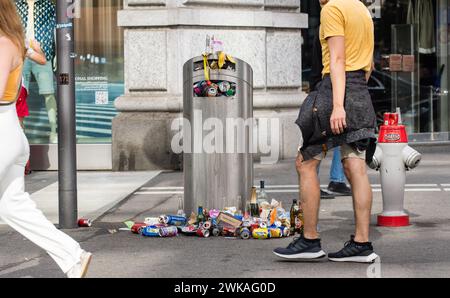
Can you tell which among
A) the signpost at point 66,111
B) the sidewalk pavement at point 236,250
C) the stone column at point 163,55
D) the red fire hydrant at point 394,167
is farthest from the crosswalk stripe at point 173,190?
the signpost at point 66,111

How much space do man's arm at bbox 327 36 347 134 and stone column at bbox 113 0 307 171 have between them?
683 cm

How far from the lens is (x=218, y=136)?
363 inches

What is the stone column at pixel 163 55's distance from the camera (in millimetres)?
14141

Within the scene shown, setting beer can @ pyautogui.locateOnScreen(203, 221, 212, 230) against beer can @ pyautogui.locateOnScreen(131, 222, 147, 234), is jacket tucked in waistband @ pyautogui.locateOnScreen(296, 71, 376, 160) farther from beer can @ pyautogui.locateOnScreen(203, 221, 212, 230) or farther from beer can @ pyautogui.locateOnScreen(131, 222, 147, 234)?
beer can @ pyautogui.locateOnScreen(131, 222, 147, 234)

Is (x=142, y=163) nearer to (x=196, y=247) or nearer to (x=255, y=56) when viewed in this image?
(x=255, y=56)

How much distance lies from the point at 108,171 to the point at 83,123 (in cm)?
80

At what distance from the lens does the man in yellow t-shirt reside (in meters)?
7.45

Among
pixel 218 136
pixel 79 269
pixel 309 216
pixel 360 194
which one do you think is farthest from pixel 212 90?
pixel 79 269

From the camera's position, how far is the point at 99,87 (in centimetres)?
1474

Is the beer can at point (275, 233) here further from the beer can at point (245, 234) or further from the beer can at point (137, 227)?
the beer can at point (137, 227)

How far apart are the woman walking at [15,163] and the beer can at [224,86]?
3.02 meters
